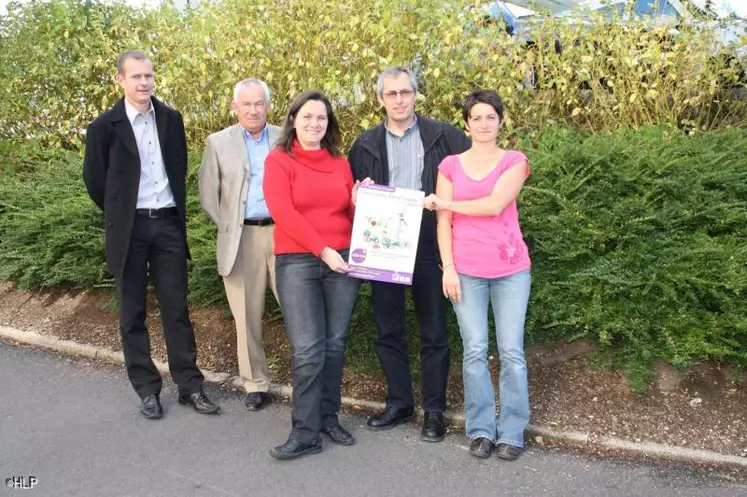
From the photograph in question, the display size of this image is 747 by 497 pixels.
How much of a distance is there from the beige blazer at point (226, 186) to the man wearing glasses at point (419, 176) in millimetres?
800

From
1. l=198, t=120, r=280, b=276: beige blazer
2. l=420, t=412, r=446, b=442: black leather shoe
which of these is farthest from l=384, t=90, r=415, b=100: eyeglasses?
l=420, t=412, r=446, b=442: black leather shoe

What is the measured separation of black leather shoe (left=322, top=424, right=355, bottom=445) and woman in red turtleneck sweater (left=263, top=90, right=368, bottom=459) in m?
0.13

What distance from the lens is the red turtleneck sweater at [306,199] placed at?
4.26 meters

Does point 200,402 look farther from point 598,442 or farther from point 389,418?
point 598,442

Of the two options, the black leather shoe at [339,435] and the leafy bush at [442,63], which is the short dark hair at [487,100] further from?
the leafy bush at [442,63]

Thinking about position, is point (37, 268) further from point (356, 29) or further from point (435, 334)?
point (435, 334)

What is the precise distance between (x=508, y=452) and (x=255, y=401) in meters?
1.80

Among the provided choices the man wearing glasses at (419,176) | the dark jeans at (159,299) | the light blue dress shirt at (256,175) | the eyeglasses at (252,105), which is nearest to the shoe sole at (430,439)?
the man wearing glasses at (419,176)

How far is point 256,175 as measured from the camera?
5.00 m

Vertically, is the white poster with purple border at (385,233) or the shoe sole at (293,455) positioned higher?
the white poster with purple border at (385,233)

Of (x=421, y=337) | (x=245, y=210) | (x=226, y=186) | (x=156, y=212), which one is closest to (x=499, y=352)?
(x=421, y=337)

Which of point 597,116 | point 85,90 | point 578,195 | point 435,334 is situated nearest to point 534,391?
point 435,334

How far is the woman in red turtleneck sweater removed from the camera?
4.29 m

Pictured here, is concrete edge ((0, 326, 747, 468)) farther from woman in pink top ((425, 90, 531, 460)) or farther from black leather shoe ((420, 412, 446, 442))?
woman in pink top ((425, 90, 531, 460))
